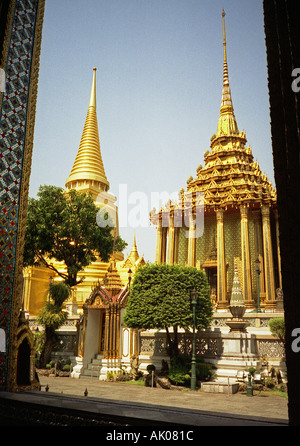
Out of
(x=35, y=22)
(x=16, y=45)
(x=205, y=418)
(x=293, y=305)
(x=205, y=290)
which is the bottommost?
(x=205, y=418)

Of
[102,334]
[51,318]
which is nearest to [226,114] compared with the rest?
[102,334]

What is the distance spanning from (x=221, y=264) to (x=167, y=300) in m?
13.9

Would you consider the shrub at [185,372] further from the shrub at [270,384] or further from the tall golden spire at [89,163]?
the tall golden spire at [89,163]

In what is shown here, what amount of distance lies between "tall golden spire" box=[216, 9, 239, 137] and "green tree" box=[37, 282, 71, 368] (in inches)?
882

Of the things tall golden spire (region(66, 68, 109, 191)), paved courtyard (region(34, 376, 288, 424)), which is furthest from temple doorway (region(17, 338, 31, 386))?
tall golden spire (region(66, 68, 109, 191))

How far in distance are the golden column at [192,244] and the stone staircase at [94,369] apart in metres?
13.6

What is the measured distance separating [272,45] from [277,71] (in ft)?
0.89

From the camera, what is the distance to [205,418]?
130 inches

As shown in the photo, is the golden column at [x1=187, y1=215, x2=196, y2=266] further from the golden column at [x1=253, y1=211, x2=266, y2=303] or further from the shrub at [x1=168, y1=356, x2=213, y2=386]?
the shrub at [x1=168, y1=356, x2=213, y2=386]

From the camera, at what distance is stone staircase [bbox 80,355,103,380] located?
16.9 metres
